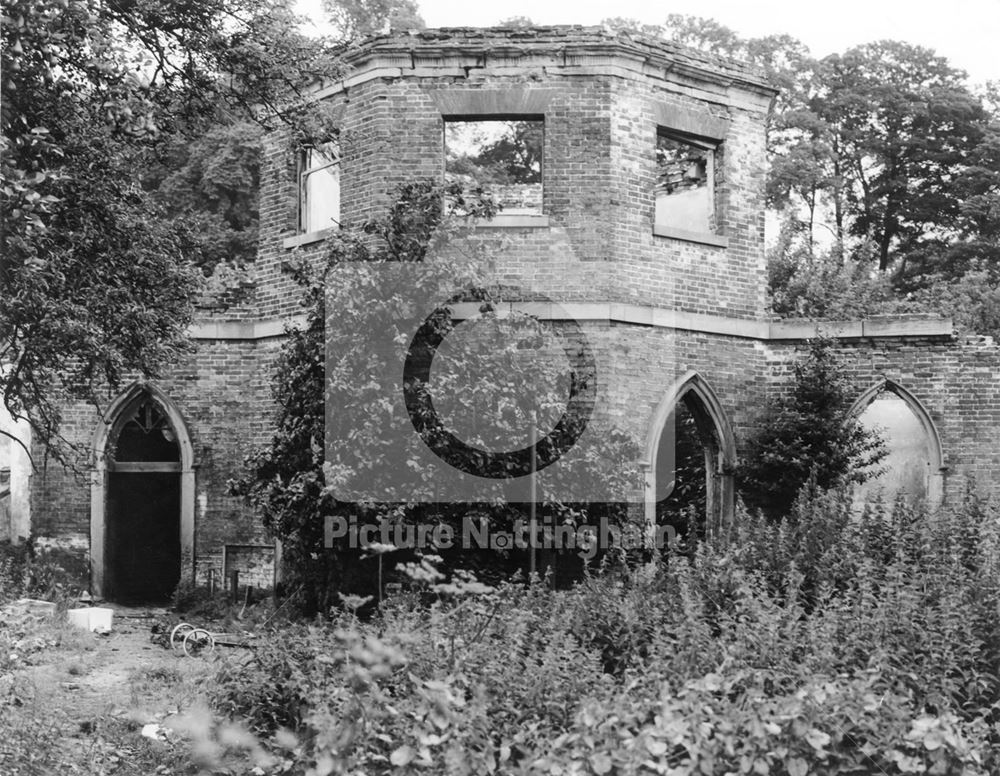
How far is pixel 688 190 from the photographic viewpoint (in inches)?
596

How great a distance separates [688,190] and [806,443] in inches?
146

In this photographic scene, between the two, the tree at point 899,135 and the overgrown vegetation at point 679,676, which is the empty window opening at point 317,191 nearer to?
the overgrown vegetation at point 679,676

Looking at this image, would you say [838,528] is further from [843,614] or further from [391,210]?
[391,210]

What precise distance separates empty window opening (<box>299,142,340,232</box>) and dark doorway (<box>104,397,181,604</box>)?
10.0 feet

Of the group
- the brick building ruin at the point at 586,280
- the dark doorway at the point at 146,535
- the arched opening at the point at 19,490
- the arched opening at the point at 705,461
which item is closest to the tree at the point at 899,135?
the brick building ruin at the point at 586,280

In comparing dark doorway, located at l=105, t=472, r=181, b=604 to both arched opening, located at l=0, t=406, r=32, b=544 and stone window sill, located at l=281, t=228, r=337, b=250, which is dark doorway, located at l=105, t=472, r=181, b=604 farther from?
stone window sill, located at l=281, t=228, r=337, b=250

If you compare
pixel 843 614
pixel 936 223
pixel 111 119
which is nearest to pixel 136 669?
pixel 111 119

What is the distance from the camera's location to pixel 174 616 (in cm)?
1327

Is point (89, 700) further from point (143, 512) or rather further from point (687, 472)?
point (687, 472)

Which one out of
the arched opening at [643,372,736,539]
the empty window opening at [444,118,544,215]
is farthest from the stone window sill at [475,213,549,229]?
the empty window opening at [444,118,544,215]

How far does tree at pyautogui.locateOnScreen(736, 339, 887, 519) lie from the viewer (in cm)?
1340

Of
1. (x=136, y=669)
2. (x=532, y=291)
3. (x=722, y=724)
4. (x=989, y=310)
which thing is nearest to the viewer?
(x=722, y=724)

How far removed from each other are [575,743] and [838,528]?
4244 millimetres

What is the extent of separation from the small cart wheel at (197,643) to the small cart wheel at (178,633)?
0.21 meters
